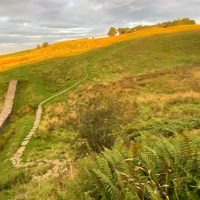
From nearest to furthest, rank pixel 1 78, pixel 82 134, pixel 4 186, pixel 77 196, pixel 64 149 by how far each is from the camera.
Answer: pixel 77 196 < pixel 4 186 < pixel 82 134 < pixel 64 149 < pixel 1 78

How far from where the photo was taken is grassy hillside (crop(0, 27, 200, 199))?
1584cm

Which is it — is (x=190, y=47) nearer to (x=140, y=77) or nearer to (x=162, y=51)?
(x=162, y=51)

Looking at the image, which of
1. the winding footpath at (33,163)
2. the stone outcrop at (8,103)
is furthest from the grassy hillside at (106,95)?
the stone outcrop at (8,103)

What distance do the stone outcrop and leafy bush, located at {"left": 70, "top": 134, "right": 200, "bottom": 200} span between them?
2175 centimetres

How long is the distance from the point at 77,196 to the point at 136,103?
848 inches

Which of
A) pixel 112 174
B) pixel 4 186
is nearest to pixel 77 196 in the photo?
pixel 112 174

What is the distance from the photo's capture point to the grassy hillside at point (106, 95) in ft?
52.0

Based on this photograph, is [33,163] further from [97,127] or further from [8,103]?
[8,103]

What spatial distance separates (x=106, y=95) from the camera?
32.3 metres

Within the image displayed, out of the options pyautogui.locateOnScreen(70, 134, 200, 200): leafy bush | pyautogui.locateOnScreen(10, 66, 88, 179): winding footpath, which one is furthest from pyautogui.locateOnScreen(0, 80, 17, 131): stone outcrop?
pyautogui.locateOnScreen(70, 134, 200, 200): leafy bush

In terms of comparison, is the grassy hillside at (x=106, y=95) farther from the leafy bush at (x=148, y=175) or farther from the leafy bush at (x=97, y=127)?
the leafy bush at (x=148, y=175)

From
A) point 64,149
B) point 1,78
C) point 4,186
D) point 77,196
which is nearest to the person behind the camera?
point 77,196

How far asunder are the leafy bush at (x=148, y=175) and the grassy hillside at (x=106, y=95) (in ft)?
1.88

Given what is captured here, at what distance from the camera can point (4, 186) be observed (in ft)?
47.3
